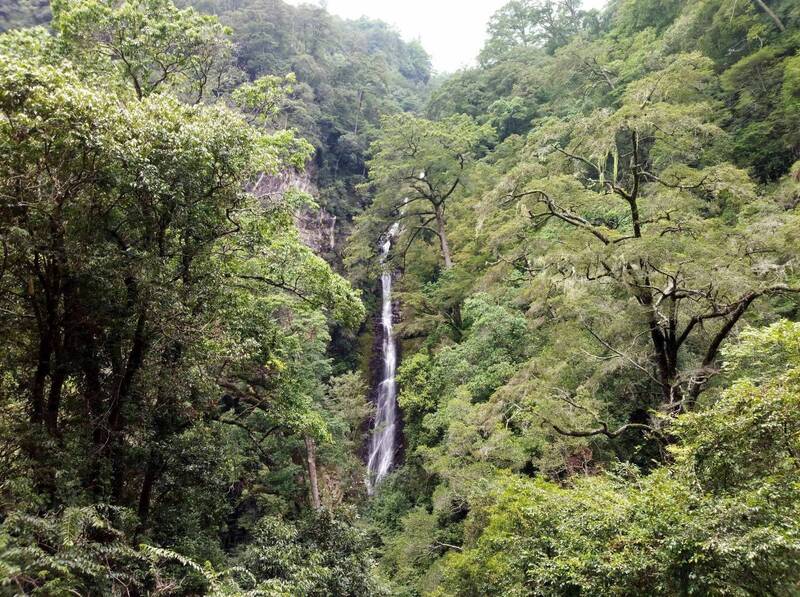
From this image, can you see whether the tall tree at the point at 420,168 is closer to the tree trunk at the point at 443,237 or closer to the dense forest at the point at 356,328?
the tree trunk at the point at 443,237

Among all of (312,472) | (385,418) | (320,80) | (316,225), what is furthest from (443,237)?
(320,80)

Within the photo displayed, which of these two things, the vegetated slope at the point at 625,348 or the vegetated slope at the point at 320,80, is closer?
the vegetated slope at the point at 625,348

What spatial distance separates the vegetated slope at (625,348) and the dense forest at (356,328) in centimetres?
6

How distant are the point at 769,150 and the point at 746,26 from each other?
17.3ft

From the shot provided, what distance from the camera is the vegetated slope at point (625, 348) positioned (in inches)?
189

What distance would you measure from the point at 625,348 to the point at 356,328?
6.07 m

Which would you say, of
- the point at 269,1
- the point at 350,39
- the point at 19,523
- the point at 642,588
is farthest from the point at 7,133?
the point at 350,39

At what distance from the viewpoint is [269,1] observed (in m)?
38.8

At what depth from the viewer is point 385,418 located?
22312 mm

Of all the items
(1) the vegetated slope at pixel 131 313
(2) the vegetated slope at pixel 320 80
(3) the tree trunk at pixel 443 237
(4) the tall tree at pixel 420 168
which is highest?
(2) the vegetated slope at pixel 320 80

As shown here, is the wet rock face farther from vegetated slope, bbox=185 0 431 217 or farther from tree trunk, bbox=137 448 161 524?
tree trunk, bbox=137 448 161 524

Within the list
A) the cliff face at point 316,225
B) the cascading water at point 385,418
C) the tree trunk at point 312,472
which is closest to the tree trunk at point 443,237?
the cascading water at point 385,418

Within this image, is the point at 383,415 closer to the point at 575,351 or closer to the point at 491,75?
the point at 575,351

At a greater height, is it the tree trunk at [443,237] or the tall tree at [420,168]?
the tall tree at [420,168]
